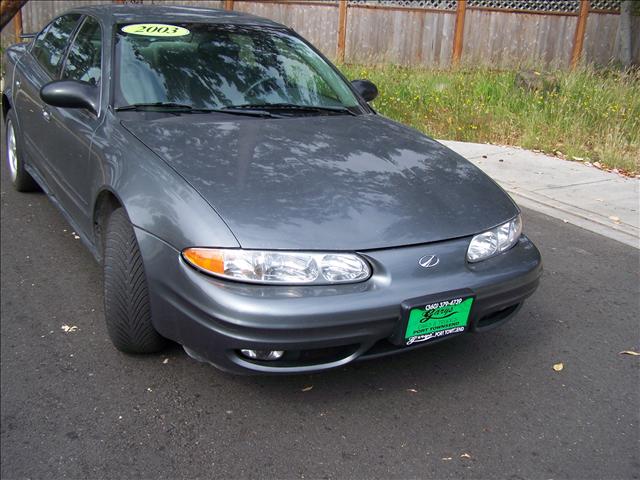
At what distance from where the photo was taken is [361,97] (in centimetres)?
434

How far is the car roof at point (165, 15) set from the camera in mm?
4008

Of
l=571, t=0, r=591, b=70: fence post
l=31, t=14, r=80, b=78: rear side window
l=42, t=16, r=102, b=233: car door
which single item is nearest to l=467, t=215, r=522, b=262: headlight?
l=42, t=16, r=102, b=233: car door

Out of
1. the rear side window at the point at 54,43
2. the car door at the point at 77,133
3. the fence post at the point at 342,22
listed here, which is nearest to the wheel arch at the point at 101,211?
Answer: the car door at the point at 77,133

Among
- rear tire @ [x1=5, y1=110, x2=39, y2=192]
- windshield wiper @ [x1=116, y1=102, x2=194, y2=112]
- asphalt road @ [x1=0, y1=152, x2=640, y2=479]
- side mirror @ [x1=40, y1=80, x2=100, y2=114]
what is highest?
side mirror @ [x1=40, y1=80, x2=100, y2=114]

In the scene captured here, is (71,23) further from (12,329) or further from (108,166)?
(12,329)

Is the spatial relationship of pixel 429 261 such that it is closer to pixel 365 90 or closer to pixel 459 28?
pixel 365 90

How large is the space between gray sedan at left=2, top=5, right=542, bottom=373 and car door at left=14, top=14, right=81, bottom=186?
31cm

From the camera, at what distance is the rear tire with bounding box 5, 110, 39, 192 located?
5320mm

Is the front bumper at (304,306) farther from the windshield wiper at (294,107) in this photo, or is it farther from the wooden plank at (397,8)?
the wooden plank at (397,8)

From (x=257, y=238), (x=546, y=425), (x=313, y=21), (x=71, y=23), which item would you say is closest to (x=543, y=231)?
(x=546, y=425)

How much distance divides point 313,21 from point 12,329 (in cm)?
1258

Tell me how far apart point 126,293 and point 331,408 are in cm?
102

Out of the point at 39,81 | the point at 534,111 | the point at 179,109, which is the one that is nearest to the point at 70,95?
the point at 179,109

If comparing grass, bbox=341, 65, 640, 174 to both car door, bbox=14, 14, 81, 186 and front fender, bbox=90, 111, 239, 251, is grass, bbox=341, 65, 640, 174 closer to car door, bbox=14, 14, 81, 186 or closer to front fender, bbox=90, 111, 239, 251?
car door, bbox=14, 14, 81, 186
